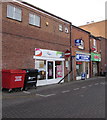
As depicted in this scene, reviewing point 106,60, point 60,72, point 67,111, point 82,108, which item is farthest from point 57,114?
point 106,60

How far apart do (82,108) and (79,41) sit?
474 inches

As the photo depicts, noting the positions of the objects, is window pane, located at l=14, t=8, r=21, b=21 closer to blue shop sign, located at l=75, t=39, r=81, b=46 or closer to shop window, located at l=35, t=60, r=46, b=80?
shop window, located at l=35, t=60, r=46, b=80

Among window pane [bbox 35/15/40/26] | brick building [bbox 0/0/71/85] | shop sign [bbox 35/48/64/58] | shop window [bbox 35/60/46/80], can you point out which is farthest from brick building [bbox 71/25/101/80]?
window pane [bbox 35/15/40/26]

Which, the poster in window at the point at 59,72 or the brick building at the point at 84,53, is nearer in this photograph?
the poster in window at the point at 59,72

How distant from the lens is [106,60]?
91.1 ft

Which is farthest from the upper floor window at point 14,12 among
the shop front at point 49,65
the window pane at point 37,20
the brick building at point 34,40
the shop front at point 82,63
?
the shop front at point 82,63

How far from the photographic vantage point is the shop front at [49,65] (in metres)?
12.5

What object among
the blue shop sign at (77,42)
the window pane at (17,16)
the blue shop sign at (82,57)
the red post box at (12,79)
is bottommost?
the red post box at (12,79)

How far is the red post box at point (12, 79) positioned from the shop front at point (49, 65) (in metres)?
3.02

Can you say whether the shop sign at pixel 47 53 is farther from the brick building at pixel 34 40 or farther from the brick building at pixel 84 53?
the brick building at pixel 84 53

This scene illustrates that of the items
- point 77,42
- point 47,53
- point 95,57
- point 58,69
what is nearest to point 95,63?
point 95,57

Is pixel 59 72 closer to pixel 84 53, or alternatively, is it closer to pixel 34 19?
pixel 34 19

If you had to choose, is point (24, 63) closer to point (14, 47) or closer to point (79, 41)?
point (14, 47)

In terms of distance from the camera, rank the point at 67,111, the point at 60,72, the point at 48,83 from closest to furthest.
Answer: the point at 67,111, the point at 48,83, the point at 60,72
